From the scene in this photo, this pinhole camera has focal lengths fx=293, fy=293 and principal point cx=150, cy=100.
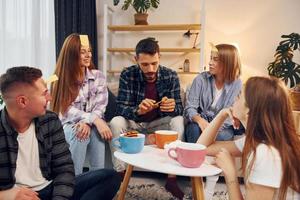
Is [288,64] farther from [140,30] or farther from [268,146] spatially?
[268,146]

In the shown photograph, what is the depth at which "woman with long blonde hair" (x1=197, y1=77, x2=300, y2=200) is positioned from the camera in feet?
3.05

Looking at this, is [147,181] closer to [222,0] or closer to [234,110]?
[234,110]

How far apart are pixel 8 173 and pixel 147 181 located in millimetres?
1296

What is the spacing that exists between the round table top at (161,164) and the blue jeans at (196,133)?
707 mm

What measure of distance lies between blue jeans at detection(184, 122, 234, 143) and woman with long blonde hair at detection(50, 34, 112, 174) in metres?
0.61

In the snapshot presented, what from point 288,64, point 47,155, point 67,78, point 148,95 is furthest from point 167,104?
point 288,64

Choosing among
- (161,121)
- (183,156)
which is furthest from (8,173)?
(161,121)

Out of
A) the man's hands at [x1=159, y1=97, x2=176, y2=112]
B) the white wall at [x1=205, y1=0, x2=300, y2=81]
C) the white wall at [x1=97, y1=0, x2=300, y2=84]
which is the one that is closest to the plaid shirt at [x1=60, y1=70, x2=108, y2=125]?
the man's hands at [x1=159, y1=97, x2=176, y2=112]

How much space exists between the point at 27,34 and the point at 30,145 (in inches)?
72.5

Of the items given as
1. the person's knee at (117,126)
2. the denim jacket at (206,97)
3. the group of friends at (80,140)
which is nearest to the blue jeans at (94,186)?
the group of friends at (80,140)

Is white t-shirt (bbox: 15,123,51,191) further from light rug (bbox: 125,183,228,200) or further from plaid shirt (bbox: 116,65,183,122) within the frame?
plaid shirt (bbox: 116,65,183,122)

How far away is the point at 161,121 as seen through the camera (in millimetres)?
2121

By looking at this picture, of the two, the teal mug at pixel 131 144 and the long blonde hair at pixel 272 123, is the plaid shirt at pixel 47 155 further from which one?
the long blonde hair at pixel 272 123

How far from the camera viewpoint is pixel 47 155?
45.6 inches
